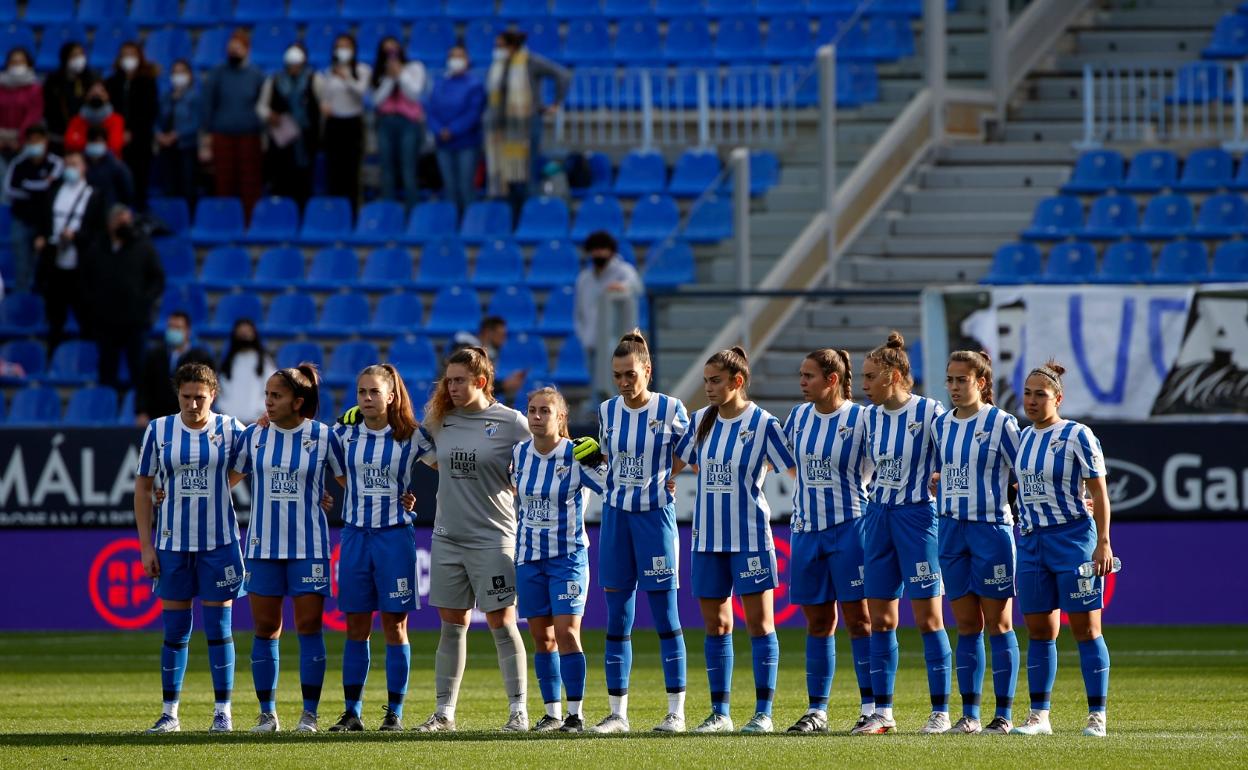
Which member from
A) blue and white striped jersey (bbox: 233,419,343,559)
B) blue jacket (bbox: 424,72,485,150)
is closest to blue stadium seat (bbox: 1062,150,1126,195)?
blue jacket (bbox: 424,72,485,150)

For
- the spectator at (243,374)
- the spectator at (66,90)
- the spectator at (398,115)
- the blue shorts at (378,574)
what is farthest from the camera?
the spectator at (66,90)

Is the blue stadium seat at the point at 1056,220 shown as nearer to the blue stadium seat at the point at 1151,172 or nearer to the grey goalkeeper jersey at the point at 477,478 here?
the blue stadium seat at the point at 1151,172

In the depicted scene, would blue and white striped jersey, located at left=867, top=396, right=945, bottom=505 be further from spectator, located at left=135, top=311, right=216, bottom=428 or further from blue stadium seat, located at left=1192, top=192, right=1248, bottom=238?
blue stadium seat, located at left=1192, top=192, right=1248, bottom=238

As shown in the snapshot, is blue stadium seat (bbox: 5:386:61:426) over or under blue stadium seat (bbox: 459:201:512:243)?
under

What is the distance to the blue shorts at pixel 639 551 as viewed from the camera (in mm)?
9836

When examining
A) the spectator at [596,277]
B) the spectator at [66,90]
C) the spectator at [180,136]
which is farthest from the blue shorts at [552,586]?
the spectator at [66,90]

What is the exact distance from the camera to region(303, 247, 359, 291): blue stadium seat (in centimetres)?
2000

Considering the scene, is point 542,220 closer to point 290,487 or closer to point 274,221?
point 274,221

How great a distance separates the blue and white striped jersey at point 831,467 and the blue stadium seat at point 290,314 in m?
10.4

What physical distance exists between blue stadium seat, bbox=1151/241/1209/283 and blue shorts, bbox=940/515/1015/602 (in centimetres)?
864

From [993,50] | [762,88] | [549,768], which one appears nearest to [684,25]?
[762,88]

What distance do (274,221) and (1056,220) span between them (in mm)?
7872

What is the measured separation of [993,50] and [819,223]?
3.42 m

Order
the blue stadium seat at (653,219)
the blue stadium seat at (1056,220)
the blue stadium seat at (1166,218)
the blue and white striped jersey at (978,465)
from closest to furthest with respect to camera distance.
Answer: the blue and white striped jersey at (978,465) → the blue stadium seat at (1166,218) → the blue stadium seat at (1056,220) → the blue stadium seat at (653,219)
